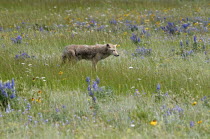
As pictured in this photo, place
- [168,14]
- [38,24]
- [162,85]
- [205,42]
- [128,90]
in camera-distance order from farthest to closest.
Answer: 1. [168,14]
2. [38,24]
3. [205,42]
4. [162,85]
5. [128,90]

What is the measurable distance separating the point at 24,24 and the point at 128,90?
1000 centimetres

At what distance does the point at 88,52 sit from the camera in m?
10.9

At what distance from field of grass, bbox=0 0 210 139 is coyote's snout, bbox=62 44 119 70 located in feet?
0.69

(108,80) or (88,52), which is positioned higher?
(88,52)

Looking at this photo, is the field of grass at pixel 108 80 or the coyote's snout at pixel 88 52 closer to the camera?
the field of grass at pixel 108 80

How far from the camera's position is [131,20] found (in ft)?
60.5

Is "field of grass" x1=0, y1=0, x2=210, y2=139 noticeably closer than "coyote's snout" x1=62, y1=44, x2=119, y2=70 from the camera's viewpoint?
Yes

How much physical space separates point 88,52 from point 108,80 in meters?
2.00

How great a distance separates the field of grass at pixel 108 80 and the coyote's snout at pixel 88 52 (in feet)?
0.69

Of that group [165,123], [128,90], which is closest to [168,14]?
[128,90]

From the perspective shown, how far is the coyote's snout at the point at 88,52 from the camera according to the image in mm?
10492

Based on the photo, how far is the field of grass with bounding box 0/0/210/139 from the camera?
19.0ft

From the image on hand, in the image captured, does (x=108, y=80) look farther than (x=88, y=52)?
No

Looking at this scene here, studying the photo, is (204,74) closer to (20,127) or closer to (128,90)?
(128,90)
